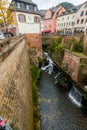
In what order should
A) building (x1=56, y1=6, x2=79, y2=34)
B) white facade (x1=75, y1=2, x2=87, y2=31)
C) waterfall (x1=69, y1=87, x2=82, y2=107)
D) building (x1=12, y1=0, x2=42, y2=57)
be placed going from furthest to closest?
building (x1=56, y1=6, x2=79, y2=34)
white facade (x1=75, y1=2, x2=87, y2=31)
building (x1=12, y1=0, x2=42, y2=57)
waterfall (x1=69, y1=87, x2=82, y2=107)

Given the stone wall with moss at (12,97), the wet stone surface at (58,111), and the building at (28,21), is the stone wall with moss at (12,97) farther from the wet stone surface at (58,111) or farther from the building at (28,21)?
the building at (28,21)

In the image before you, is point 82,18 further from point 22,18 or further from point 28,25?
point 22,18

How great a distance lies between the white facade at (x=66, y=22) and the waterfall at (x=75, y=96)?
24.2 m

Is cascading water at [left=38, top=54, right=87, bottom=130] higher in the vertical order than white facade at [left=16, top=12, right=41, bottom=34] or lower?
lower

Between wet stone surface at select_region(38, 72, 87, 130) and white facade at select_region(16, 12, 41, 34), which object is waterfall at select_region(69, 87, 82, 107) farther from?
white facade at select_region(16, 12, 41, 34)

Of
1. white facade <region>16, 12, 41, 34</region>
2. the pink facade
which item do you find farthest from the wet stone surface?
the pink facade

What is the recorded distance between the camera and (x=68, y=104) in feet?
39.5

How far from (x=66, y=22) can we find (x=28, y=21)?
56.2ft

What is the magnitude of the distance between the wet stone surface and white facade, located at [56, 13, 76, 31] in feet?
78.6

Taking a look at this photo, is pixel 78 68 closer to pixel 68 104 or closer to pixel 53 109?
pixel 68 104

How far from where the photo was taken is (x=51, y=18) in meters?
40.4

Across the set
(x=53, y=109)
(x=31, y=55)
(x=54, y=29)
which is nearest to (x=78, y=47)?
(x=31, y=55)

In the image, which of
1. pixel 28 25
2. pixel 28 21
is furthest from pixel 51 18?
pixel 28 25

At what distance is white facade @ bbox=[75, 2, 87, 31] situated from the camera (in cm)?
2760
